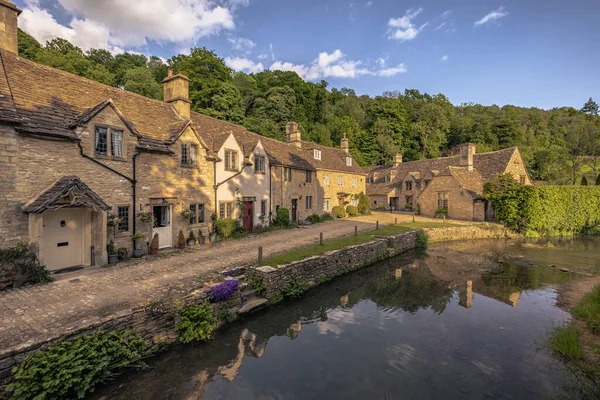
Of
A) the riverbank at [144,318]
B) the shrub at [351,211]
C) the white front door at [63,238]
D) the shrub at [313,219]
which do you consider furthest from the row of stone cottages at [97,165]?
the shrub at [351,211]

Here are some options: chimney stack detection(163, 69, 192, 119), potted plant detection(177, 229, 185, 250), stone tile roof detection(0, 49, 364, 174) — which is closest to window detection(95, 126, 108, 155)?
stone tile roof detection(0, 49, 364, 174)

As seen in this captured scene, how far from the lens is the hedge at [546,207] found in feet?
95.1

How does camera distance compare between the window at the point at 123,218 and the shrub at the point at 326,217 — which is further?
the shrub at the point at 326,217

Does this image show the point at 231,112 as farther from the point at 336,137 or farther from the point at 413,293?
the point at 413,293

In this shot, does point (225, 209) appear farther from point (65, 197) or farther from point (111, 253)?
point (65, 197)

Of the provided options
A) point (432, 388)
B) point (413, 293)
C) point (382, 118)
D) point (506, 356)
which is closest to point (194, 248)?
point (413, 293)

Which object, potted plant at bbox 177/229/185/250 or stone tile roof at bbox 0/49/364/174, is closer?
stone tile roof at bbox 0/49/364/174

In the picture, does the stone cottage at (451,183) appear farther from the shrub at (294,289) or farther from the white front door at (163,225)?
the white front door at (163,225)

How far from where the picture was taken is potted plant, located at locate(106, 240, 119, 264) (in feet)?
44.5

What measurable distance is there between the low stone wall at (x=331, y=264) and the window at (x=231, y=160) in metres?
10.2

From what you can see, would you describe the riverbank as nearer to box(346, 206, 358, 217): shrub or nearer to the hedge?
box(346, 206, 358, 217): shrub

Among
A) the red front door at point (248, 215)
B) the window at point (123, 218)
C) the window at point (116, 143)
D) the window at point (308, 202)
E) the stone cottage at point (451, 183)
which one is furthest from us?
the stone cottage at point (451, 183)

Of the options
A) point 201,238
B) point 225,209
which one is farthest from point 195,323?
point 225,209

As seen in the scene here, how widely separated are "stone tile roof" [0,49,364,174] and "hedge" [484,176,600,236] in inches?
1147
